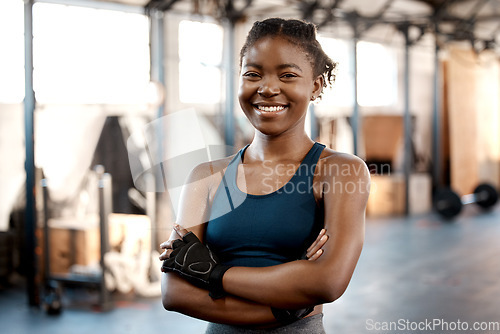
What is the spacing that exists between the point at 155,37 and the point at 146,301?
3561mm

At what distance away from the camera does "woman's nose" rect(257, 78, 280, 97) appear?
115cm

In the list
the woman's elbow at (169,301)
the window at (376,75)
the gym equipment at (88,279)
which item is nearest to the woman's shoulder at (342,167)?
the woman's elbow at (169,301)

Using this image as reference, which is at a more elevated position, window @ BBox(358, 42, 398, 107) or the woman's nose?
window @ BBox(358, 42, 398, 107)

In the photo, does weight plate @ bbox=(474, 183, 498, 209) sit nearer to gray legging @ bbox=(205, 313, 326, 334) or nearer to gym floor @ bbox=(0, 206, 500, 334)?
gym floor @ bbox=(0, 206, 500, 334)

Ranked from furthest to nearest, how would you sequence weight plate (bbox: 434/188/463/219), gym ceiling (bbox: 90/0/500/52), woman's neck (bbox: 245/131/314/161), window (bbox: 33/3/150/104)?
weight plate (bbox: 434/188/463/219) → gym ceiling (bbox: 90/0/500/52) → window (bbox: 33/3/150/104) → woman's neck (bbox: 245/131/314/161)

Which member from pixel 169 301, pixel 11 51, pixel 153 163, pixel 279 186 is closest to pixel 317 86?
pixel 279 186

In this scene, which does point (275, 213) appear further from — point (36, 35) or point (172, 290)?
point (36, 35)

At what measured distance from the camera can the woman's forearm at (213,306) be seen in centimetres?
117

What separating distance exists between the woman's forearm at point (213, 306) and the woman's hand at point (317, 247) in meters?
0.15

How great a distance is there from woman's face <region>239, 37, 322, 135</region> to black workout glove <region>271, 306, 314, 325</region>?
392 millimetres

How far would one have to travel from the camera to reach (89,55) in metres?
6.40

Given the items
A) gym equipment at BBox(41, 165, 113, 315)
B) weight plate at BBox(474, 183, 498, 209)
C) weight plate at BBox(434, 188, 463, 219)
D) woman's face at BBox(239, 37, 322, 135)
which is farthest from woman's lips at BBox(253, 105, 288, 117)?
weight plate at BBox(474, 183, 498, 209)

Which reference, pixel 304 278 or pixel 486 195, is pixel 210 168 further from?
pixel 486 195

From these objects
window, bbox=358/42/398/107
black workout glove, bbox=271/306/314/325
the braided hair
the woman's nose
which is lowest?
black workout glove, bbox=271/306/314/325
